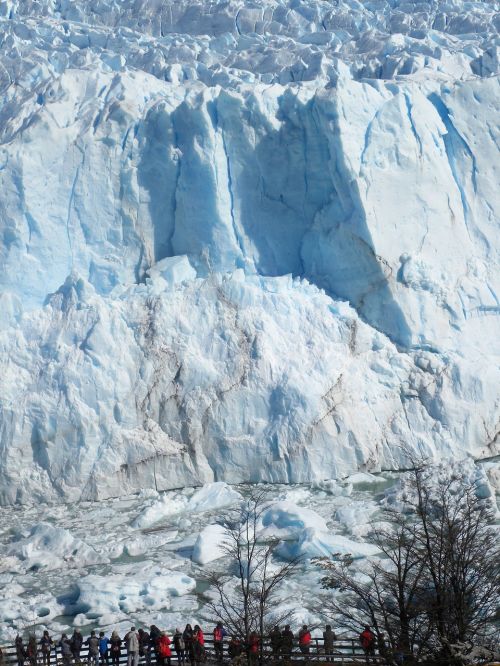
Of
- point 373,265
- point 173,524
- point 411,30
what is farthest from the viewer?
point 411,30

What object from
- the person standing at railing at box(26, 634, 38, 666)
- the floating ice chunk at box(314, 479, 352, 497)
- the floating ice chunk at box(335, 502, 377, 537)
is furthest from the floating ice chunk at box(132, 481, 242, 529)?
the person standing at railing at box(26, 634, 38, 666)

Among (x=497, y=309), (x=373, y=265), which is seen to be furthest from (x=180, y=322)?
(x=497, y=309)

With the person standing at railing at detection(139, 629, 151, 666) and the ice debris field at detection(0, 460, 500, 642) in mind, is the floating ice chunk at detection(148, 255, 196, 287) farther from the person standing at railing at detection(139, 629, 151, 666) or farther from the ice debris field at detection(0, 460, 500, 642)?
the person standing at railing at detection(139, 629, 151, 666)

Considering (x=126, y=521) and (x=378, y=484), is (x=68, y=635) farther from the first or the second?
(x=378, y=484)

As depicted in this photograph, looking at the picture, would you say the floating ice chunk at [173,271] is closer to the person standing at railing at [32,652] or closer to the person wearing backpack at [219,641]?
the person wearing backpack at [219,641]

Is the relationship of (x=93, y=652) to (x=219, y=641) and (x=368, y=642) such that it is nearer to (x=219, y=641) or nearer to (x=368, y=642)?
(x=219, y=641)

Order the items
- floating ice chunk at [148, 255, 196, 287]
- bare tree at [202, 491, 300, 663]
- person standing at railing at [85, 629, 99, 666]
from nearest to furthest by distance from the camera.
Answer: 1. person standing at railing at [85, 629, 99, 666]
2. bare tree at [202, 491, 300, 663]
3. floating ice chunk at [148, 255, 196, 287]

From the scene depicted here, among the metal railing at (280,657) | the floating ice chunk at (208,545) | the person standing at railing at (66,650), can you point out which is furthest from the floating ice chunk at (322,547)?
the person standing at railing at (66,650)

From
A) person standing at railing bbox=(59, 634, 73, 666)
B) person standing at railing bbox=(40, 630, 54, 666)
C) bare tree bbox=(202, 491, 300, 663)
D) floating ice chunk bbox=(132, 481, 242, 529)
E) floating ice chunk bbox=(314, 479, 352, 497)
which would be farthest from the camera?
floating ice chunk bbox=(314, 479, 352, 497)
